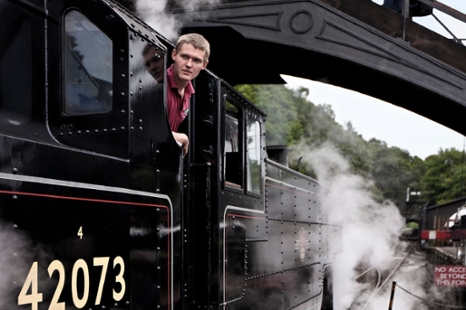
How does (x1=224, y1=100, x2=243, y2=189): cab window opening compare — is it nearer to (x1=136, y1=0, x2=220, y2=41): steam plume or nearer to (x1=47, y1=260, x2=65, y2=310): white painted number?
(x1=47, y1=260, x2=65, y2=310): white painted number

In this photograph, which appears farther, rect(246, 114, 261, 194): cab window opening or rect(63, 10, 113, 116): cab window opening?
rect(246, 114, 261, 194): cab window opening

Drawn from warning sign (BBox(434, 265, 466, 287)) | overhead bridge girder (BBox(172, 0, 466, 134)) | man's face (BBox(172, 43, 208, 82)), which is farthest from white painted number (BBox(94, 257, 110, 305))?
warning sign (BBox(434, 265, 466, 287))

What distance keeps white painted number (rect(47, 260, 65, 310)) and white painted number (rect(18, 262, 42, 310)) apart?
0.09 meters

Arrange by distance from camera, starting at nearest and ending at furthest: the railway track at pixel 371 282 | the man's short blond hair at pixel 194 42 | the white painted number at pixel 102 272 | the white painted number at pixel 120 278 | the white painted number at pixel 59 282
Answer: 1. the white painted number at pixel 59 282
2. the white painted number at pixel 102 272
3. the white painted number at pixel 120 278
4. the man's short blond hair at pixel 194 42
5. the railway track at pixel 371 282

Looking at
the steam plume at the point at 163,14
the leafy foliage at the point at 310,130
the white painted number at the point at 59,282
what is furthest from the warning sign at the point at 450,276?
the white painted number at the point at 59,282

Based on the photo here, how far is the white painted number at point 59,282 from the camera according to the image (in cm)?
262

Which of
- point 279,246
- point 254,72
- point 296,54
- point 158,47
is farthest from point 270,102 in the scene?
point 158,47

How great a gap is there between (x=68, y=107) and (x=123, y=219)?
2.05 ft

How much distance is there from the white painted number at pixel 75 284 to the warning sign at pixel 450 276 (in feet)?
29.5

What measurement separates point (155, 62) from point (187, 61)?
271mm

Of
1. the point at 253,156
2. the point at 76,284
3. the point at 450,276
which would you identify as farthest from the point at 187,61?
the point at 450,276

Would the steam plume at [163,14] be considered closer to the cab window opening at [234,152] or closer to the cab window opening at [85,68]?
the cab window opening at [234,152]

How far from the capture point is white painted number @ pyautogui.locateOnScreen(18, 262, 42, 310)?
Answer: 8.03ft

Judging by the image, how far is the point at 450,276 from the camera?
36.0 ft
